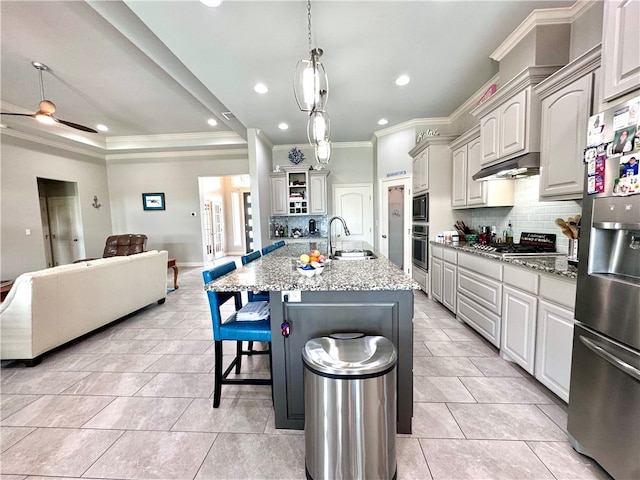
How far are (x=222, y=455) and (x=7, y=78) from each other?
5552 mm

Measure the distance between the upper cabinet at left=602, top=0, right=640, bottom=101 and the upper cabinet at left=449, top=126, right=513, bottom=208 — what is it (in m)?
1.84

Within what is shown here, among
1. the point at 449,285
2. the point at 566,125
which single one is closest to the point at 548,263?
the point at 566,125

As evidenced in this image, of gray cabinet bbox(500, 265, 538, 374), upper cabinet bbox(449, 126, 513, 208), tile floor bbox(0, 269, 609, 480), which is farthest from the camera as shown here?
upper cabinet bbox(449, 126, 513, 208)

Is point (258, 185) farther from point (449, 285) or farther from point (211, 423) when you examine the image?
point (211, 423)

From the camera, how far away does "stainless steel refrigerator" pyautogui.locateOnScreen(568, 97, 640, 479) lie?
1.13 m

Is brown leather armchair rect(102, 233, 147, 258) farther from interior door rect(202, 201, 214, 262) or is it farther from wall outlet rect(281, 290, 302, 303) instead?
wall outlet rect(281, 290, 302, 303)

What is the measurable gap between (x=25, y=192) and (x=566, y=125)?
328 inches

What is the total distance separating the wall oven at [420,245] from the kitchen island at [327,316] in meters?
2.70

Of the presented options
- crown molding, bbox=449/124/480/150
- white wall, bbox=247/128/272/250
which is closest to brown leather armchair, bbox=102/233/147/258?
white wall, bbox=247/128/272/250

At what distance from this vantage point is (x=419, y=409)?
5.83ft

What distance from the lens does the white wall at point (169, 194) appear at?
22.6 feet

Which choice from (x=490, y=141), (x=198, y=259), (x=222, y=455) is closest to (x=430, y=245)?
(x=490, y=141)

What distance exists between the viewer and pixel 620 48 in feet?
4.09

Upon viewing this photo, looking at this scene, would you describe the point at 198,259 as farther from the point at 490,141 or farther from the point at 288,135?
the point at 490,141
